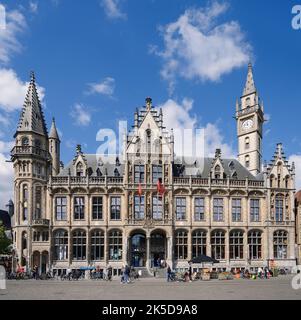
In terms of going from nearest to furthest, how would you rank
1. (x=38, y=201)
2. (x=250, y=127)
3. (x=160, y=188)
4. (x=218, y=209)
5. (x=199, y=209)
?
(x=160, y=188) < (x=38, y=201) < (x=199, y=209) < (x=218, y=209) < (x=250, y=127)

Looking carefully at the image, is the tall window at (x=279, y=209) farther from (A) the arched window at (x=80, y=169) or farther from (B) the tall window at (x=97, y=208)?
(A) the arched window at (x=80, y=169)

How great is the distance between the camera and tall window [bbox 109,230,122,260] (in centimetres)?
5853

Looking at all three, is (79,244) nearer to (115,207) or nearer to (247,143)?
(115,207)

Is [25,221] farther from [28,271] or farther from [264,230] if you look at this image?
[264,230]

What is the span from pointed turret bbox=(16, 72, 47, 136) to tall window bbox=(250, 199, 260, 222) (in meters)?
31.0

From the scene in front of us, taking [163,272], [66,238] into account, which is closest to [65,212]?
[66,238]

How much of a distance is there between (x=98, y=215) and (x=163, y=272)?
38.3 ft

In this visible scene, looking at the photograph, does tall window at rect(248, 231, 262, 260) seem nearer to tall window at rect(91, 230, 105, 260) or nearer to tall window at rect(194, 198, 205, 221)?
tall window at rect(194, 198, 205, 221)

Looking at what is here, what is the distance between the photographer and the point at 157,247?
196ft

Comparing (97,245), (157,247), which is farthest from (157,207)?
(97,245)

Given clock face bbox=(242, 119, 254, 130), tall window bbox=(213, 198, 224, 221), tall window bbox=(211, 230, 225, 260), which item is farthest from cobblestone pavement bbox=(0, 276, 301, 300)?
clock face bbox=(242, 119, 254, 130)

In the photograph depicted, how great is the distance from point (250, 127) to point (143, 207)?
25.7 m

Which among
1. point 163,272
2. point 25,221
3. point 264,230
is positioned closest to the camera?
point 163,272

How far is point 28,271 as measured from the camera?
55688 mm
